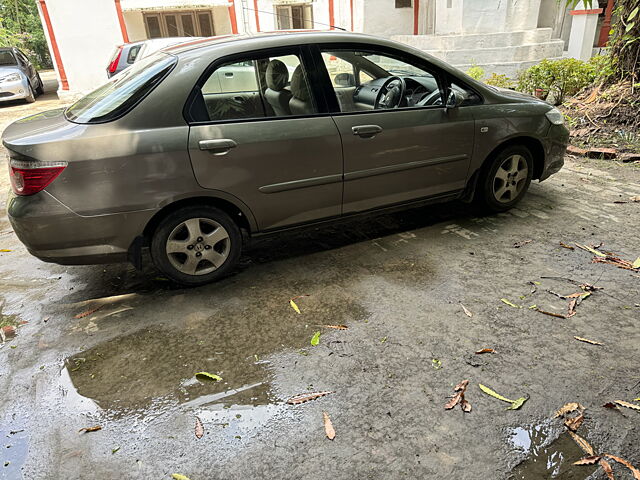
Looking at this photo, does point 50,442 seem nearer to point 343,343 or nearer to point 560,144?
point 343,343

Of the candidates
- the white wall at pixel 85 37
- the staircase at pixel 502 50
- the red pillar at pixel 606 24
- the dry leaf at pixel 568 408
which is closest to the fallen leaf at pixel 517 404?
the dry leaf at pixel 568 408

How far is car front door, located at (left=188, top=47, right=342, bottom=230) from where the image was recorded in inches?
122

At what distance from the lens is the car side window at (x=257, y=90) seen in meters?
3.16

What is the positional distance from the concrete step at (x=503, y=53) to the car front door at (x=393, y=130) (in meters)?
8.12

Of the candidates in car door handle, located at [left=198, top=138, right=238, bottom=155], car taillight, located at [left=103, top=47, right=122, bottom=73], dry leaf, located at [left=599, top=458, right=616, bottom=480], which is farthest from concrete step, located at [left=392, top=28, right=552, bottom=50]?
dry leaf, located at [left=599, top=458, right=616, bottom=480]

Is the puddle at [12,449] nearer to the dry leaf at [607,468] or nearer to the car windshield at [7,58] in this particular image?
the dry leaf at [607,468]

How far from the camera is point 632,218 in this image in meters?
4.25

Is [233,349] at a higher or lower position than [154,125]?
lower

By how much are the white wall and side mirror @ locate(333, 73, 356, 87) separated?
40.5ft

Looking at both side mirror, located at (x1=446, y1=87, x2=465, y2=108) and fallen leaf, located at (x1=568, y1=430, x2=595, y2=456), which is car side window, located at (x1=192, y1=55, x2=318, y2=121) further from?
fallen leaf, located at (x1=568, y1=430, x2=595, y2=456)

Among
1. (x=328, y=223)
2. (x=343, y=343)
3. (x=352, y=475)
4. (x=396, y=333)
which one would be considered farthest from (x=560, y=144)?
(x=352, y=475)

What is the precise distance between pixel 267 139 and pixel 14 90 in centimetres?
1337

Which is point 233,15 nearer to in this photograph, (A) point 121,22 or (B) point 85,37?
(A) point 121,22

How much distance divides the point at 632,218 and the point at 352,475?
3.71 metres
